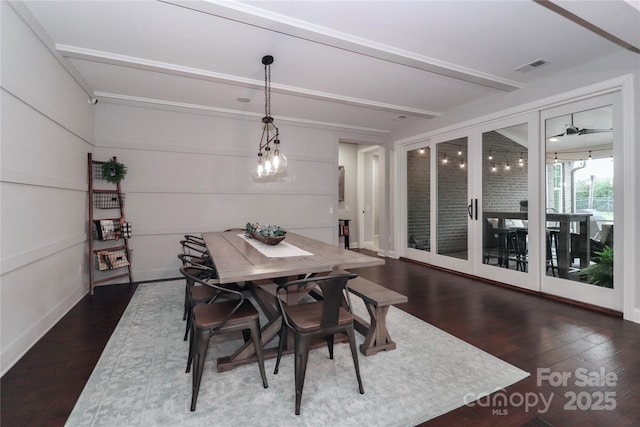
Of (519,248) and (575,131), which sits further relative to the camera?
(519,248)

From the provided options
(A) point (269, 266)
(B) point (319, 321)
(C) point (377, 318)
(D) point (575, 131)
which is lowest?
(C) point (377, 318)

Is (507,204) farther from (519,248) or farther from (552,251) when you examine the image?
(552,251)

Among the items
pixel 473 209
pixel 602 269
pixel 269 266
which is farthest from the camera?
pixel 473 209

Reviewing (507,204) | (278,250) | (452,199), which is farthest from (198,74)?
(507,204)

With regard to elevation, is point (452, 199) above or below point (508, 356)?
above

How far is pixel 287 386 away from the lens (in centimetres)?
197

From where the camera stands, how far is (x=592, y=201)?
11.3ft

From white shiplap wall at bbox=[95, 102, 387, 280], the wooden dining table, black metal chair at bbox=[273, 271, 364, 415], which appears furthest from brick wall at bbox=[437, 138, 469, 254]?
black metal chair at bbox=[273, 271, 364, 415]

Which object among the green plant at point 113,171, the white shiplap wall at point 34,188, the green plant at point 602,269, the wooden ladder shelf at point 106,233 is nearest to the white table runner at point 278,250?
the white shiplap wall at point 34,188

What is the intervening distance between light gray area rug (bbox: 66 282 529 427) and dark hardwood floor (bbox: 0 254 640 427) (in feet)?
0.36

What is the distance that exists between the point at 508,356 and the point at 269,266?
192 cm

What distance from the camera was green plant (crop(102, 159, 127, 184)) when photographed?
4.16m

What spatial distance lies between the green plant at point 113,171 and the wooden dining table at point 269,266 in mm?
2327

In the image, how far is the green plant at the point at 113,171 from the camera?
4156 mm
